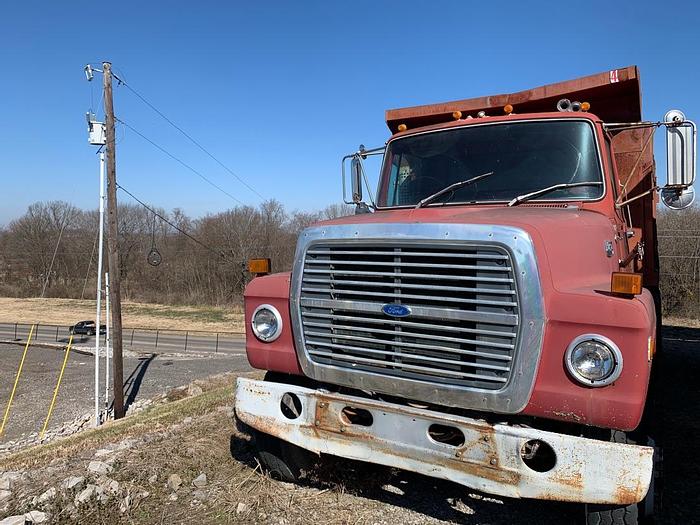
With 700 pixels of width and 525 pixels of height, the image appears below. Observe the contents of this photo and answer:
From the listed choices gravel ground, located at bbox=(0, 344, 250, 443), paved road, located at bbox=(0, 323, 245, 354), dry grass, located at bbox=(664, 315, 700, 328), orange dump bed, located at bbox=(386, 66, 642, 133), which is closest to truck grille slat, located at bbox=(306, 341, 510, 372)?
orange dump bed, located at bbox=(386, 66, 642, 133)

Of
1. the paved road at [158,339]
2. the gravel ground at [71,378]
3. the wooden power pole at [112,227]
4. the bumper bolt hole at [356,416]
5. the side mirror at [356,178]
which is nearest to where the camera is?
the bumper bolt hole at [356,416]

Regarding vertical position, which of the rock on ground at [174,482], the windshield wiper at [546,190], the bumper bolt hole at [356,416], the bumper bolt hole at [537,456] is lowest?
the rock on ground at [174,482]

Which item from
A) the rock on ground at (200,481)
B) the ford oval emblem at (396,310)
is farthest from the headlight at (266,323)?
the rock on ground at (200,481)

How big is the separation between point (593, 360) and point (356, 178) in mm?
3373

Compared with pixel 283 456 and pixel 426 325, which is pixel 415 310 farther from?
pixel 283 456

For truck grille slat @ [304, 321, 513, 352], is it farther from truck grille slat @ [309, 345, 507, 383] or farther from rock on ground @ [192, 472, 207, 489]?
rock on ground @ [192, 472, 207, 489]

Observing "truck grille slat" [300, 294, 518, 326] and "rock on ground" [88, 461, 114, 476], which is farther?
"rock on ground" [88, 461, 114, 476]

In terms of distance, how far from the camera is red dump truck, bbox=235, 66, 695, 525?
251 centimetres

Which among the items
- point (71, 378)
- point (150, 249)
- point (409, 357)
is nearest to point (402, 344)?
point (409, 357)

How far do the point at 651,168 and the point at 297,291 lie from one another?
4.26m

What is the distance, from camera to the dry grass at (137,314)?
41188mm

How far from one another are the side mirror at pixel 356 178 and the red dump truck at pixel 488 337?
5.01 feet

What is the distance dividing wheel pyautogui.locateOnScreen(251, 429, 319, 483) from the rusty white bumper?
442 mm

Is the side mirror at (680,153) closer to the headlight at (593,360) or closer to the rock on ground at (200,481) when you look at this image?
the headlight at (593,360)
